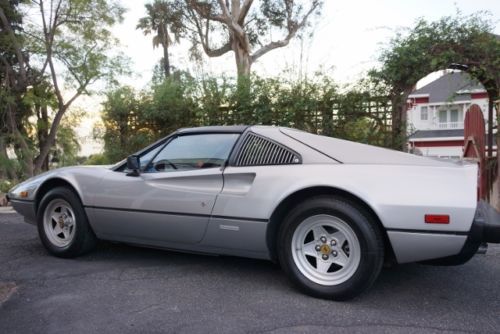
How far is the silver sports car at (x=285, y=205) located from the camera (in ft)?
9.03

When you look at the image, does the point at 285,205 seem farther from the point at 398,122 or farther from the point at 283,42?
the point at 283,42

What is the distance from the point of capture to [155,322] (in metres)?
2.63

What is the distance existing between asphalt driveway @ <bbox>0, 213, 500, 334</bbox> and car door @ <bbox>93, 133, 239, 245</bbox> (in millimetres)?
355

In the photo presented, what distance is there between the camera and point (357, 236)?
Result: 112 inches

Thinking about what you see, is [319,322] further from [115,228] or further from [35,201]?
[35,201]

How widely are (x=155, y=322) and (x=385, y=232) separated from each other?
1.61 meters

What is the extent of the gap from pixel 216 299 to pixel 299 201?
93 centimetres

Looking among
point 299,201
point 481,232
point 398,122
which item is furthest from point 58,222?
point 398,122

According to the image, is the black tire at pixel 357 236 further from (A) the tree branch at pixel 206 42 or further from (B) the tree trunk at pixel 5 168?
(A) the tree branch at pixel 206 42

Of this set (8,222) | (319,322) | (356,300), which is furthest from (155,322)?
(8,222)

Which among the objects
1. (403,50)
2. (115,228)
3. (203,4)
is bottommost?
(115,228)

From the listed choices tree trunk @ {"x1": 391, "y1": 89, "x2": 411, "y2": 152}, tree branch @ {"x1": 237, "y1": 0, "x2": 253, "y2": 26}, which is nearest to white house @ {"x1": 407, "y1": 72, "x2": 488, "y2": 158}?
tree branch @ {"x1": 237, "y1": 0, "x2": 253, "y2": 26}

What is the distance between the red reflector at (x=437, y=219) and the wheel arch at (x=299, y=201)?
0.92ft

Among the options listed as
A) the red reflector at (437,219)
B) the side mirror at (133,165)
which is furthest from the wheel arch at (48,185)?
the red reflector at (437,219)
